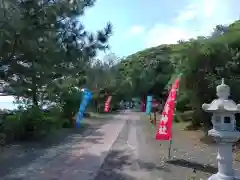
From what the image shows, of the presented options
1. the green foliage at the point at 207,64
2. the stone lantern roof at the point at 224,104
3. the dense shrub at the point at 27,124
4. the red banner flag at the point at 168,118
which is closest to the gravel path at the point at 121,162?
the red banner flag at the point at 168,118

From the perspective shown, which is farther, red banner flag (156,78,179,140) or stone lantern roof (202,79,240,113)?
red banner flag (156,78,179,140)

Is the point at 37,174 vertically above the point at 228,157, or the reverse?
the point at 228,157

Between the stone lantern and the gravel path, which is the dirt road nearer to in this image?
the gravel path

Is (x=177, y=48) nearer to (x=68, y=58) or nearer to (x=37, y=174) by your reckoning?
(x=68, y=58)

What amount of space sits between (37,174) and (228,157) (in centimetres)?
453

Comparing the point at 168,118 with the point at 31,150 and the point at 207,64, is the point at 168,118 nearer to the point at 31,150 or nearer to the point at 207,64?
the point at 207,64

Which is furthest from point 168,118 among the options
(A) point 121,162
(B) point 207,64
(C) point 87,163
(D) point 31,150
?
(D) point 31,150

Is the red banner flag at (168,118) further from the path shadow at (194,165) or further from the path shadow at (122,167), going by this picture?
the path shadow at (122,167)

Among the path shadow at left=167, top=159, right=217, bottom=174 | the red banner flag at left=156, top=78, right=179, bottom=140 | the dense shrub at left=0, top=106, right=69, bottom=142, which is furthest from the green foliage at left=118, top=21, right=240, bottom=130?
the dense shrub at left=0, top=106, right=69, bottom=142

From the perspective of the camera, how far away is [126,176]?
26.3 feet

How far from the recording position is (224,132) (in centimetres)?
604

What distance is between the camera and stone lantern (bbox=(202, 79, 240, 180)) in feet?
19.7

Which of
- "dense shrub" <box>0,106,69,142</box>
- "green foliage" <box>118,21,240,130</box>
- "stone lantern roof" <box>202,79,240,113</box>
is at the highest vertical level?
"green foliage" <box>118,21,240,130</box>

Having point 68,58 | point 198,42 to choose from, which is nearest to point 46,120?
point 68,58
